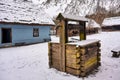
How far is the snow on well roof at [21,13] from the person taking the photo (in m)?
14.3

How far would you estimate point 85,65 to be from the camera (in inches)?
222

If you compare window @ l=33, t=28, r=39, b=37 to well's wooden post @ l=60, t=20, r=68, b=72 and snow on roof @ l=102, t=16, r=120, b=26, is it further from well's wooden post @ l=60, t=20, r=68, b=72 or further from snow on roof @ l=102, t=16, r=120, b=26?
snow on roof @ l=102, t=16, r=120, b=26

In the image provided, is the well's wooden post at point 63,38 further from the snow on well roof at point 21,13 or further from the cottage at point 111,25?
the cottage at point 111,25

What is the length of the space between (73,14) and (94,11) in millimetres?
883

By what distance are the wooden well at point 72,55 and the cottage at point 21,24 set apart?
8896 mm

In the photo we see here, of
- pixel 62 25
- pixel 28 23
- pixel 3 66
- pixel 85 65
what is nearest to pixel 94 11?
pixel 62 25

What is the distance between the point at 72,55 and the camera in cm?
569

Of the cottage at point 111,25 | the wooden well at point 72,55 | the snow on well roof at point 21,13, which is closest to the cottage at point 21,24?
the snow on well roof at point 21,13

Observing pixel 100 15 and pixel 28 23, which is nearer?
pixel 100 15

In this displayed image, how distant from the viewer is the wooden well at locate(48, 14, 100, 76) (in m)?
5.50

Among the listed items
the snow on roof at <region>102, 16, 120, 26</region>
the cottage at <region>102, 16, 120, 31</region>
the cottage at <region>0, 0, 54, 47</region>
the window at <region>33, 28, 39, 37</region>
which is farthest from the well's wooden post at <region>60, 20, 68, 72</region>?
the snow on roof at <region>102, 16, 120, 26</region>

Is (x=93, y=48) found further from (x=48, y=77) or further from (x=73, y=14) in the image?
(x=48, y=77)

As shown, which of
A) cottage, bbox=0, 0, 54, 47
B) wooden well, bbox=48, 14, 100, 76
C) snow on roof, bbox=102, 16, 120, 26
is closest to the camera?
wooden well, bbox=48, 14, 100, 76

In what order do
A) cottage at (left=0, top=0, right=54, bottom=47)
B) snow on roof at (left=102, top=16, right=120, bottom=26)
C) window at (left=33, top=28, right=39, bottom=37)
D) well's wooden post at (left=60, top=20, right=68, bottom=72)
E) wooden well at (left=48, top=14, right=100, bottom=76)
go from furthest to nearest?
snow on roof at (left=102, top=16, right=120, bottom=26)
window at (left=33, top=28, right=39, bottom=37)
cottage at (left=0, top=0, right=54, bottom=47)
well's wooden post at (left=60, top=20, right=68, bottom=72)
wooden well at (left=48, top=14, right=100, bottom=76)
